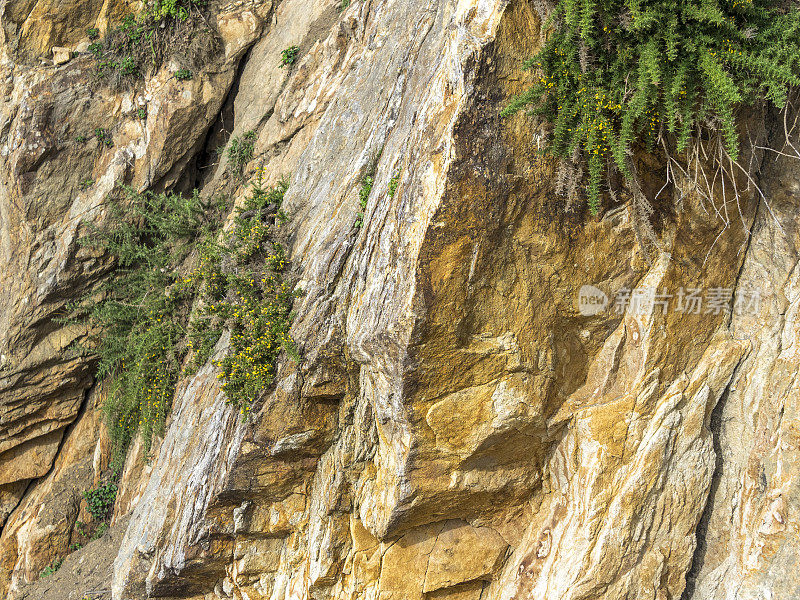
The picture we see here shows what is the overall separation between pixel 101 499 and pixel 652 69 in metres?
8.46

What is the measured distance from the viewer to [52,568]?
25.2 ft

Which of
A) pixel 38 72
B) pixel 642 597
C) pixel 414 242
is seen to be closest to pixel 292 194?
pixel 414 242

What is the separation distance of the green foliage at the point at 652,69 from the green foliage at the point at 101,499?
7.48 m

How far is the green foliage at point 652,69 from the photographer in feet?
12.6

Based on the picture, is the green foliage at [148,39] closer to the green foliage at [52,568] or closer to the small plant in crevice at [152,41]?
the small plant in crevice at [152,41]

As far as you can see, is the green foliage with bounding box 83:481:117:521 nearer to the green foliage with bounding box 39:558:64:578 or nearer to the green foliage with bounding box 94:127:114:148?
the green foliage with bounding box 39:558:64:578

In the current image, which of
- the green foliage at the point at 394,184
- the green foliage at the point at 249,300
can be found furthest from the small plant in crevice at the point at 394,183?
the green foliage at the point at 249,300

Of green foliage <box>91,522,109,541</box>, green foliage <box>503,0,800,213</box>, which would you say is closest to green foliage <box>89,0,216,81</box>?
green foliage <box>503,0,800,213</box>

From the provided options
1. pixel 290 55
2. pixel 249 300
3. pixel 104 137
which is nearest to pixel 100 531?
pixel 249 300

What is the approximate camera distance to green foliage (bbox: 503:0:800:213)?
151 inches

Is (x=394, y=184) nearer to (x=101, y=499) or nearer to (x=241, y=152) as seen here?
(x=241, y=152)

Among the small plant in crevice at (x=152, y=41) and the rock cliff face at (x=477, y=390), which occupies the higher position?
the small plant in crevice at (x=152, y=41)

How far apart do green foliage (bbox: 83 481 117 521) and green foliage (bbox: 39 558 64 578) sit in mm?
696

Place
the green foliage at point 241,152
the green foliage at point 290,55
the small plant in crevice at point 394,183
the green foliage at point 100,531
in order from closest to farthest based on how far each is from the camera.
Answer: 1. the small plant in crevice at point 394,183
2. the green foliage at point 290,55
3. the green foliage at point 241,152
4. the green foliage at point 100,531
